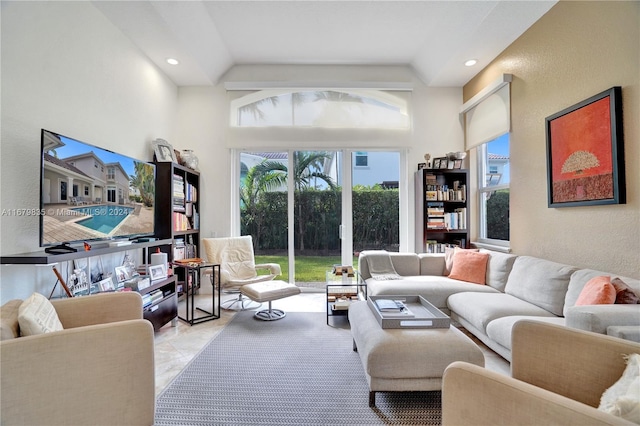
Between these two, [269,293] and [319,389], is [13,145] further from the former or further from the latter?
[319,389]

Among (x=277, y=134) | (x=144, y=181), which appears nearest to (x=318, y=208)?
(x=277, y=134)

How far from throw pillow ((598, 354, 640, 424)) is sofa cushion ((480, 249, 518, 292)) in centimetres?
195

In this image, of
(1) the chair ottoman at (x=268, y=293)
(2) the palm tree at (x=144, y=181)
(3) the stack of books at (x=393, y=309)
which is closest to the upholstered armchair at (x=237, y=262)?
(1) the chair ottoman at (x=268, y=293)

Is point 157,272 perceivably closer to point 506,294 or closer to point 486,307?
point 486,307

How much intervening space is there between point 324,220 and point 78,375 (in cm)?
335

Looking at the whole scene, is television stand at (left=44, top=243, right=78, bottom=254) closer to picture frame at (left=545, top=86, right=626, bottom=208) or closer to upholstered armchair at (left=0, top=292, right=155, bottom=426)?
upholstered armchair at (left=0, top=292, right=155, bottom=426)

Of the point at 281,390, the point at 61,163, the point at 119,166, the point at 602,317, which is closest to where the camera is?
the point at 602,317

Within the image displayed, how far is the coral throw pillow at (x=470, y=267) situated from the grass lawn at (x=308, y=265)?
1.48 m

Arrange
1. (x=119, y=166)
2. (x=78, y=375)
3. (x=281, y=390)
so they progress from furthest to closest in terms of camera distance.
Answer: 1. (x=119, y=166)
2. (x=281, y=390)
3. (x=78, y=375)

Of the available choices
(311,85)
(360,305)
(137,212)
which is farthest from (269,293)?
(311,85)

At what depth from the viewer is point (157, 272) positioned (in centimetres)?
284

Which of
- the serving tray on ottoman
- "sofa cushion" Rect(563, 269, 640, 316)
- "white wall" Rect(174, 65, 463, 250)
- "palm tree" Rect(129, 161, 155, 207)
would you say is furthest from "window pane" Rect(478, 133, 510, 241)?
"palm tree" Rect(129, 161, 155, 207)

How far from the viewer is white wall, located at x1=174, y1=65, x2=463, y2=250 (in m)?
4.20

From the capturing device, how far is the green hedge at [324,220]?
4.30 meters
